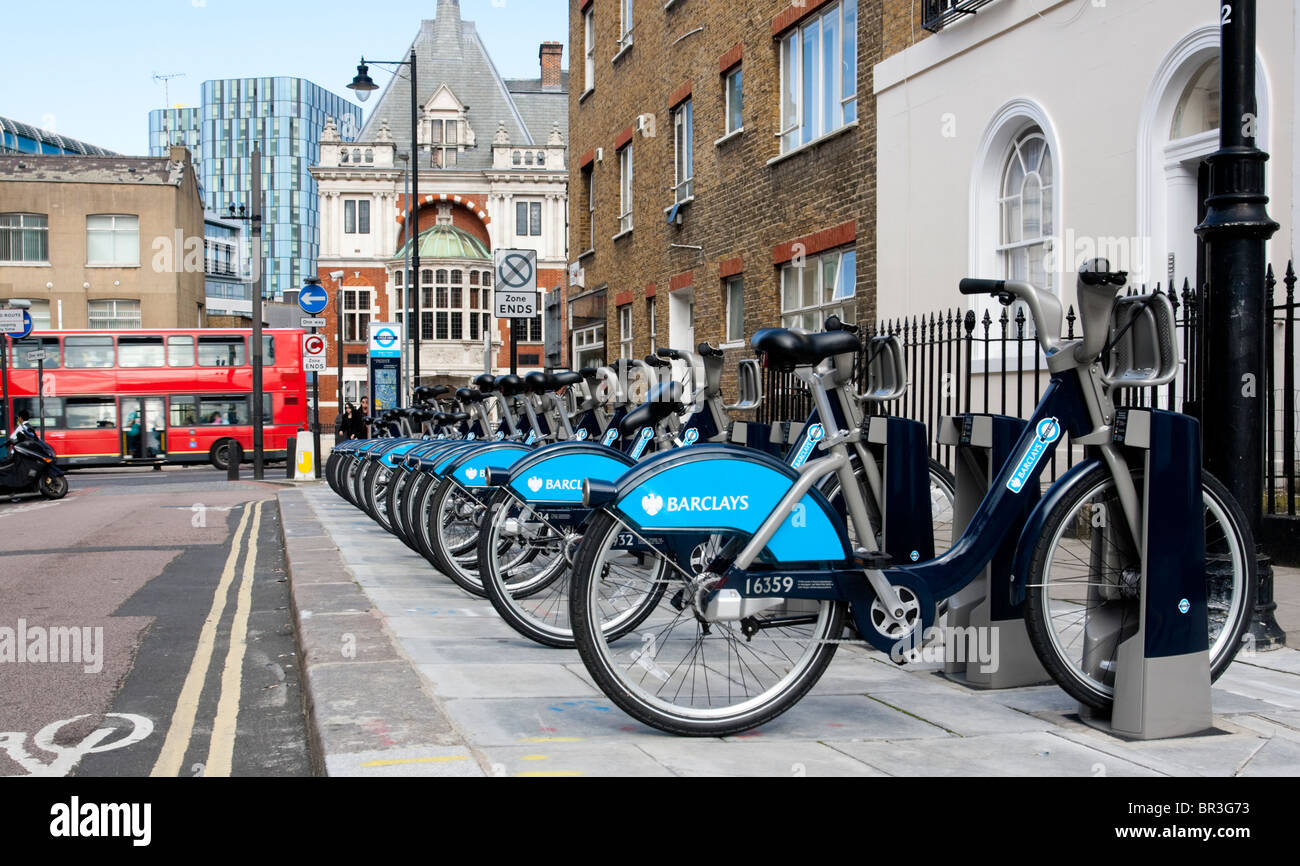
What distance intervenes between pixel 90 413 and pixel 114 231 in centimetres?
2130

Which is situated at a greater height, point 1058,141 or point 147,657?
point 1058,141

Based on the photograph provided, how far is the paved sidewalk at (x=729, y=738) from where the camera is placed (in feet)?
12.0

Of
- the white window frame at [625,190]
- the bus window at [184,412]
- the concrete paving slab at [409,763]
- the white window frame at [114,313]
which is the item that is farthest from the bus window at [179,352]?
the concrete paving slab at [409,763]

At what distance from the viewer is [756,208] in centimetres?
1669

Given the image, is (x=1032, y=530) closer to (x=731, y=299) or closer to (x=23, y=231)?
(x=731, y=299)

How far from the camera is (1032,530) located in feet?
13.4

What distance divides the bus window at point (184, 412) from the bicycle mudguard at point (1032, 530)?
35.3 meters

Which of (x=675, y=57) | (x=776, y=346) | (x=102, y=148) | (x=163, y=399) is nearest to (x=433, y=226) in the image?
(x=102, y=148)

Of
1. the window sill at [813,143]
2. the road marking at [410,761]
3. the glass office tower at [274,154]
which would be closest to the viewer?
the road marking at [410,761]

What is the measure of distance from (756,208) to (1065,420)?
1278cm

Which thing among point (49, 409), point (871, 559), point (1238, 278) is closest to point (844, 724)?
→ point (871, 559)

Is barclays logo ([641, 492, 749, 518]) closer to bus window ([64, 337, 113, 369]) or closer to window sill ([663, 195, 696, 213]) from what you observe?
window sill ([663, 195, 696, 213])

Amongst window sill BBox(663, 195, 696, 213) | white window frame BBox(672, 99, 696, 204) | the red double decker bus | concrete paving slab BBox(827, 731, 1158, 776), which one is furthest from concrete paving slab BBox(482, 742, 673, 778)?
the red double decker bus

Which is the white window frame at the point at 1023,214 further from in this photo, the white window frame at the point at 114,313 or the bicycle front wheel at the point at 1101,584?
the white window frame at the point at 114,313
